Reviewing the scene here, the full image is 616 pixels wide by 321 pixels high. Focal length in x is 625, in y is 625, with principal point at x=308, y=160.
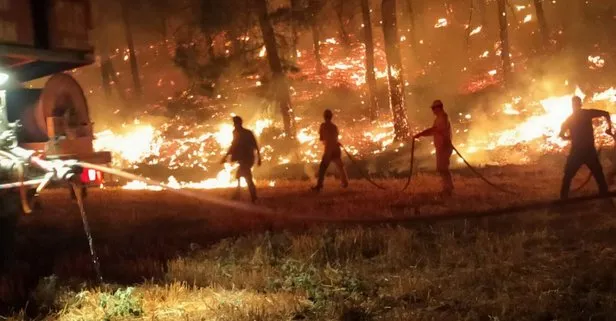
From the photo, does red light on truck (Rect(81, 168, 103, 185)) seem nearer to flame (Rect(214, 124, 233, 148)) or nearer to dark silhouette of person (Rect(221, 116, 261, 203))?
dark silhouette of person (Rect(221, 116, 261, 203))

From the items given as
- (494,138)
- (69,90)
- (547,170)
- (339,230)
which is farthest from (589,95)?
(69,90)

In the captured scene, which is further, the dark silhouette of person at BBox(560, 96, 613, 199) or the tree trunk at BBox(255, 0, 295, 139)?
the tree trunk at BBox(255, 0, 295, 139)

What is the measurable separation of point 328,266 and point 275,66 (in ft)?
54.5

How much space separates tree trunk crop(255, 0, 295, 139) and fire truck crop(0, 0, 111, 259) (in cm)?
1563

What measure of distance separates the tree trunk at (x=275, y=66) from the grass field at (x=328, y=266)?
40.1 ft

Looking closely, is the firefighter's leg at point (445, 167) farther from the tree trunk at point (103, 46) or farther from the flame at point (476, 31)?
the tree trunk at point (103, 46)

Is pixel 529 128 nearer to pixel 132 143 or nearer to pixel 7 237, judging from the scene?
pixel 132 143

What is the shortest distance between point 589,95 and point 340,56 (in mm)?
17409

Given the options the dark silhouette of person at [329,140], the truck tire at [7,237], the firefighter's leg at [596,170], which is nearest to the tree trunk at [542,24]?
the dark silhouette of person at [329,140]

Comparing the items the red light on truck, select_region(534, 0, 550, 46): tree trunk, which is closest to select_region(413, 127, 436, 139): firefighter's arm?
the red light on truck

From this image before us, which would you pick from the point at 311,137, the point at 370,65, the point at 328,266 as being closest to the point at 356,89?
the point at 370,65

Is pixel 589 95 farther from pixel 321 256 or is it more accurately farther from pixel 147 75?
pixel 147 75

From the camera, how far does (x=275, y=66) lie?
885 inches

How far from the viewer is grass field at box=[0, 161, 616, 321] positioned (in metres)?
5.24
